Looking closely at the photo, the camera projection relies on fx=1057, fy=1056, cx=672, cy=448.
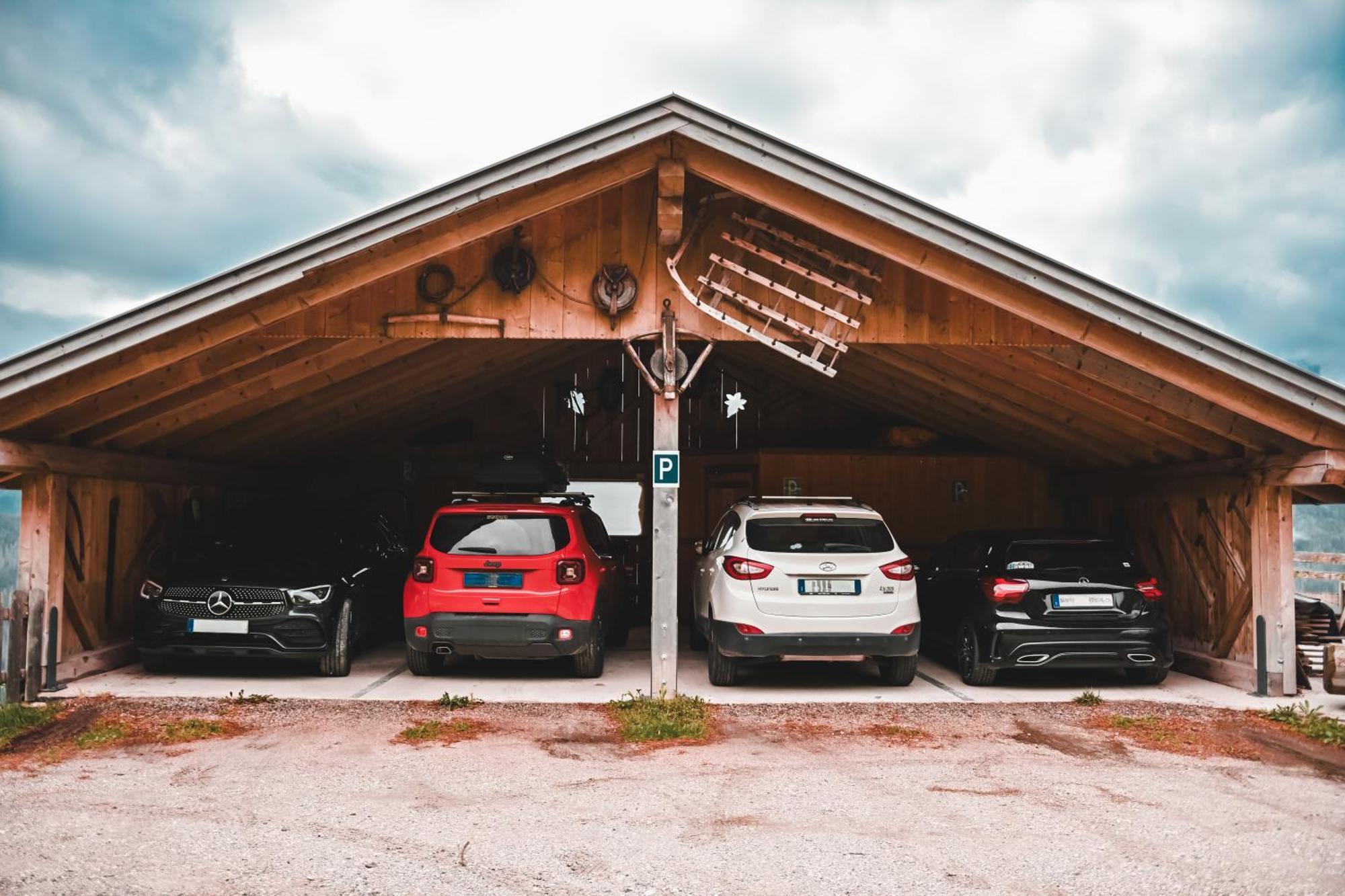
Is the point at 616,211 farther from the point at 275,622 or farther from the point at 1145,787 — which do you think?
the point at 1145,787

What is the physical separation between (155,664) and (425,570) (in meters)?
3.16

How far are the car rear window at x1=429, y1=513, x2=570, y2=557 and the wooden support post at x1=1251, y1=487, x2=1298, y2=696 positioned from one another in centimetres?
647

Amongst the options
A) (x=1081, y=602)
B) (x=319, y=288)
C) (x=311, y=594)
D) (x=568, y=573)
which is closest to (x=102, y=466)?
(x=311, y=594)

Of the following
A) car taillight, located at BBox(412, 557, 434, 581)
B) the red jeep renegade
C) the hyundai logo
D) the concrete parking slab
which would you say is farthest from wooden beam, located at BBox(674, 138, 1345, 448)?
the hyundai logo

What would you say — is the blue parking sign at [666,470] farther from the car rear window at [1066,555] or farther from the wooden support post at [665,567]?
the car rear window at [1066,555]

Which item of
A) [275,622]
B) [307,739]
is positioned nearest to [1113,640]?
[307,739]

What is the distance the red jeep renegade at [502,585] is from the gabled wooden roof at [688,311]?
1.84 metres

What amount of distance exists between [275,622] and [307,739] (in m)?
Answer: 2.35

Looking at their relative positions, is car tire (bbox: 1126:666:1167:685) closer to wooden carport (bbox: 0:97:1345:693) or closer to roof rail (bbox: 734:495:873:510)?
wooden carport (bbox: 0:97:1345:693)

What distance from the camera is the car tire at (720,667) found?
380 inches

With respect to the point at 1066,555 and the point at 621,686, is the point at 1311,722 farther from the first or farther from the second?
the point at 621,686

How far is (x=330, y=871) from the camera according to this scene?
15.6ft

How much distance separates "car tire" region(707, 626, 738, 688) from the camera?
966 cm

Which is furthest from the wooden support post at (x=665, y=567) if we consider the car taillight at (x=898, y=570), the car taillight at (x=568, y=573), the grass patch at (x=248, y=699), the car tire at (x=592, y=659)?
the grass patch at (x=248, y=699)
